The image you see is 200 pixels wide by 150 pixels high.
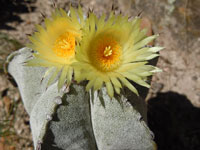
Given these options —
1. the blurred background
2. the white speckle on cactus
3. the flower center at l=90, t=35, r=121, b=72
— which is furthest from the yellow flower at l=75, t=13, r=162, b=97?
the blurred background

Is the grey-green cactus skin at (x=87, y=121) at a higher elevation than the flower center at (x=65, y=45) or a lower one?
lower

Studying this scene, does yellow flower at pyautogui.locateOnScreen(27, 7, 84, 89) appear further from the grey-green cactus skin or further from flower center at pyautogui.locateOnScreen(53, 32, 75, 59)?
the grey-green cactus skin

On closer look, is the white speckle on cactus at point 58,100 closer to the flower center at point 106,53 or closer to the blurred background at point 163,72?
the flower center at point 106,53

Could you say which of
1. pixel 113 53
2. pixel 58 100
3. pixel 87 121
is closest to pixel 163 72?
pixel 113 53

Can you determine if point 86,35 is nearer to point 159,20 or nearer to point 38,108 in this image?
point 38,108

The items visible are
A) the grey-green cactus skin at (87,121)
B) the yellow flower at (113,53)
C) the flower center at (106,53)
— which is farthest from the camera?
the flower center at (106,53)

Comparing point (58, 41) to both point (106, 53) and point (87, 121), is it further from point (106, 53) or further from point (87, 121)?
point (87, 121)

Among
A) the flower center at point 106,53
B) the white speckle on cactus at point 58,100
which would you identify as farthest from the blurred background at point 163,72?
the white speckle on cactus at point 58,100

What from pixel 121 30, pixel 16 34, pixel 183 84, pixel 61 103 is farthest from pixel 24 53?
pixel 183 84
